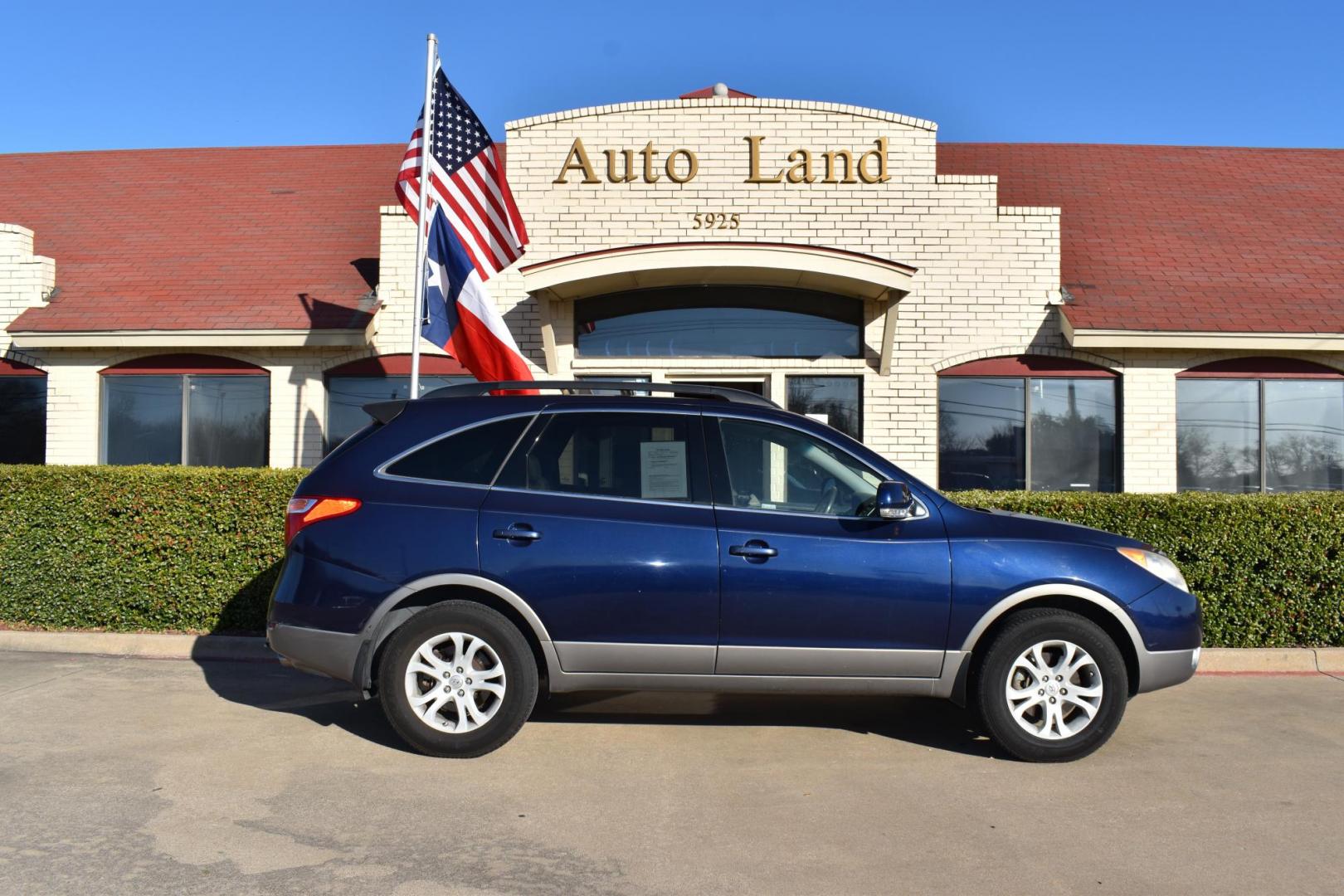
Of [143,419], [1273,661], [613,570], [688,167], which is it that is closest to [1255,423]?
[1273,661]

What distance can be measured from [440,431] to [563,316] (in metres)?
5.92

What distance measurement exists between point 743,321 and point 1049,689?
669cm

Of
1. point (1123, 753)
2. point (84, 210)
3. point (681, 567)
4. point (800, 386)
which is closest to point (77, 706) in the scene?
point (681, 567)

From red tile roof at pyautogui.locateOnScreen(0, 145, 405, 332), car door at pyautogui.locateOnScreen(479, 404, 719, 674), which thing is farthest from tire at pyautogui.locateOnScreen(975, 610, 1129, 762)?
red tile roof at pyautogui.locateOnScreen(0, 145, 405, 332)

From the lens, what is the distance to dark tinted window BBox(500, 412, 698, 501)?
20.0 ft

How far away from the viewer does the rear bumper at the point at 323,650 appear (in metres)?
5.91

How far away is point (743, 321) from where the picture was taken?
39.3ft

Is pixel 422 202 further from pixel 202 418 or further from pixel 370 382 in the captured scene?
pixel 202 418

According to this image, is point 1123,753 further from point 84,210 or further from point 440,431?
point 84,210

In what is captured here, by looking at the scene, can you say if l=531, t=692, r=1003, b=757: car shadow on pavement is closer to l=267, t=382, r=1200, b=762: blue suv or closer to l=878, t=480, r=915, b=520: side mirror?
l=267, t=382, r=1200, b=762: blue suv

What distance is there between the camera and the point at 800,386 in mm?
11961

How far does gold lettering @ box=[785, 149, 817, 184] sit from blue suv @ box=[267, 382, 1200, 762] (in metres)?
6.65

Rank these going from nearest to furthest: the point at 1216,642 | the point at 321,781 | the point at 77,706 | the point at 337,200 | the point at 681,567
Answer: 1. the point at 321,781
2. the point at 681,567
3. the point at 77,706
4. the point at 1216,642
5. the point at 337,200

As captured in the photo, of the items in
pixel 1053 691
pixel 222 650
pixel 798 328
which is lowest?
pixel 222 650
